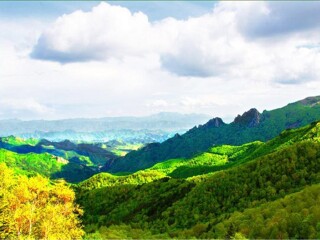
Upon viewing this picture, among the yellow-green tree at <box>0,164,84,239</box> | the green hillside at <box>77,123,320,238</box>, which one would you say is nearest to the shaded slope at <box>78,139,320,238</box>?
the green hillside at <box>77,123,320,238</box>

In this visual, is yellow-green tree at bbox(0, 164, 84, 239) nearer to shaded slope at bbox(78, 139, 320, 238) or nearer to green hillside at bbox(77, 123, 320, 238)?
green hillside at bbox(77, 123, 320, 238)

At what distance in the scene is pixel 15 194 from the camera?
70.9 metres

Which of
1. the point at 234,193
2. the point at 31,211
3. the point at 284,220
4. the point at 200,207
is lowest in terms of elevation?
the point at 200,207

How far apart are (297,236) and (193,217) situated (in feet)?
218

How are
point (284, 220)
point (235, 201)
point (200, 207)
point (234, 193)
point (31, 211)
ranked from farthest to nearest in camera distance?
point (200, 207), point (234, 193), point (235, 201), point (284, 220), point (31, 211)

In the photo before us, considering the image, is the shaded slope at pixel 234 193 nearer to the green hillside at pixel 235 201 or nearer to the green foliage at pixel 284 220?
the green hillside at pixel 235 201

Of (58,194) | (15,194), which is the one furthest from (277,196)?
(15,194)

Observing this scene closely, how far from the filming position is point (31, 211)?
69188mm

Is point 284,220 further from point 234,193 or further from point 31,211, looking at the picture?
point 234,193

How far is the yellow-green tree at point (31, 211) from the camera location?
225 ft

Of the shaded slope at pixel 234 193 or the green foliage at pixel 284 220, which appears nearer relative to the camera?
the green foliage at pixel 284 220

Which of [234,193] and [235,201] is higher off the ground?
[234,193]

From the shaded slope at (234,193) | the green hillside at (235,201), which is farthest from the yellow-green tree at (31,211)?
the shaded slope at (234,193)

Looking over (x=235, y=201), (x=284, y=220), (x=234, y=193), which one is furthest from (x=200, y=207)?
(x=284, y=220)
